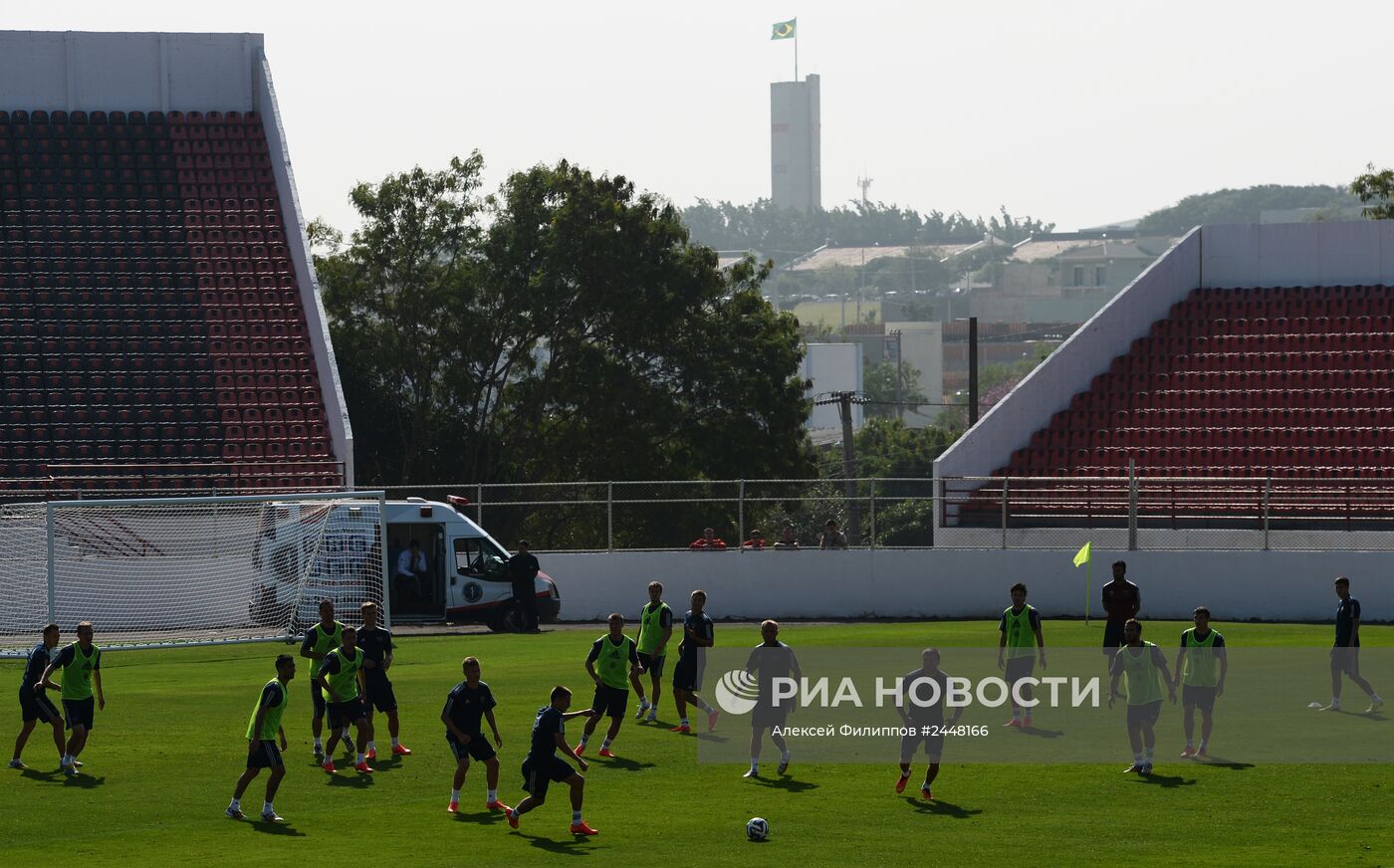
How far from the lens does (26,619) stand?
3109 cm

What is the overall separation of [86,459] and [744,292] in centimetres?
1977

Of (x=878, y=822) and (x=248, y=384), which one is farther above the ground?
(x=248, y=384)

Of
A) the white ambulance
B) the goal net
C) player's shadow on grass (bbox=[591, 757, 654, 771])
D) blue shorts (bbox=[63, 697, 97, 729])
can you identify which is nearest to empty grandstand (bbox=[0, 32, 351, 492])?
the goal net

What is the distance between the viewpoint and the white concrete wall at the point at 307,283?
3902cm

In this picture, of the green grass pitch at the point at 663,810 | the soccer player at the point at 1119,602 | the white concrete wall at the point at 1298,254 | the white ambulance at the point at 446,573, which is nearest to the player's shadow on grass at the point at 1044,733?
the green grass pitch at the point at 663,810

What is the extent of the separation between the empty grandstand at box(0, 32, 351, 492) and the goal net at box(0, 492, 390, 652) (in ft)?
11.7

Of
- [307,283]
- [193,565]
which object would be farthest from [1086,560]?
[307,283]

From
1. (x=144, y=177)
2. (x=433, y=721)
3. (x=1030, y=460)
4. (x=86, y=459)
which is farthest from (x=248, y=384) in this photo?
Answer: (x=433, y=721)

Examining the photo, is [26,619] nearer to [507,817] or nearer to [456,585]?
[456,585]

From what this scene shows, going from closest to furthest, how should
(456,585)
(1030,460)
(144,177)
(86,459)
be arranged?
(456,585) → (86,459) → (1030,460) → (144,177)

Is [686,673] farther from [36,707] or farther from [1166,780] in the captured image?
[36,707]

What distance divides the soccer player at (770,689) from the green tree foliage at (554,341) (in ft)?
95.2

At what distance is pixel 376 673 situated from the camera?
1994cm

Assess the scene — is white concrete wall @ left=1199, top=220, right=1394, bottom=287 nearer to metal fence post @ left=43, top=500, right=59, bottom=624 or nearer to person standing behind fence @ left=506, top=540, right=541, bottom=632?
person standing behind fence @ left=506, top=540, right=541, bottom=632
